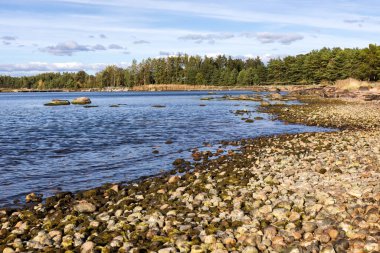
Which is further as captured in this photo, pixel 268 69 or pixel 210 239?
pixel 268 69

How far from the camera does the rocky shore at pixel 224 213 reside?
300 inches

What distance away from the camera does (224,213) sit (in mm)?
9352

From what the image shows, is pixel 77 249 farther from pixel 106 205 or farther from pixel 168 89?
pixel 168 89

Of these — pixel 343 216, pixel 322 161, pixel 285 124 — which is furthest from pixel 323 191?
pixel 285 124

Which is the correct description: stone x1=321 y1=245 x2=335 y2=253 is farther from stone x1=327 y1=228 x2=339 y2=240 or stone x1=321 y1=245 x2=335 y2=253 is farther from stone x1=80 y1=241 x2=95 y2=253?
stone x1=80 y1=241 x2=95 y2=253

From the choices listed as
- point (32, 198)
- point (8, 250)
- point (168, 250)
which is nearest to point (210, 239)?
point (168, 250)

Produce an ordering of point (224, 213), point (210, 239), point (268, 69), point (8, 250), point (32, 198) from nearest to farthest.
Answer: point (210, 239), point (8, 250), point (224, 213), point (32, 198), point (268, 69)

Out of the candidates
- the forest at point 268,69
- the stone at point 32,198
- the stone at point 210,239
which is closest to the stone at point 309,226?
the stone at point 210,239

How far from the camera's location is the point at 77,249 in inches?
309

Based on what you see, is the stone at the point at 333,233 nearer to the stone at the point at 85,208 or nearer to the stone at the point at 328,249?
the stone at the point at 328,249

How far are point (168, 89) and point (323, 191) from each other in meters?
177

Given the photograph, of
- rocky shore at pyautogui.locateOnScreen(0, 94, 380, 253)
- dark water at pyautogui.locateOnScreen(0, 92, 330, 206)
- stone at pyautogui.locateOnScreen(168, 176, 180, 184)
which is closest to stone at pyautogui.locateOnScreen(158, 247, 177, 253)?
rocky shore at pyautogui.locateOnScreen(0, 94, 380, 253)

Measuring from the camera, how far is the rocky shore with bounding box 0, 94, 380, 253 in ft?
25.0

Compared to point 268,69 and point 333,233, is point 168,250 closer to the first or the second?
point 333,233
